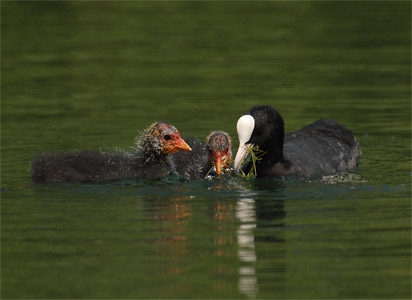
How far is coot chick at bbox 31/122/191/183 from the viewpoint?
11.3 meters

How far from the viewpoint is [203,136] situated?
548 inches

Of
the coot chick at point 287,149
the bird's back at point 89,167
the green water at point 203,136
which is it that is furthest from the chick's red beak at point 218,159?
the bird's back at point 89,167

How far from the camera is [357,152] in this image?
1278 cm

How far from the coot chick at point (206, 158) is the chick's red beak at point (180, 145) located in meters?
0.23

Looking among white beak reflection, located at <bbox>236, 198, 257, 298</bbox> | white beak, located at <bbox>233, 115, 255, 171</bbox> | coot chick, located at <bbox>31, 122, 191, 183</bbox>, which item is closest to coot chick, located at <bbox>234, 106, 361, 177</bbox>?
white beak, located at <bbox>233, 115, 255, 171</bbox>

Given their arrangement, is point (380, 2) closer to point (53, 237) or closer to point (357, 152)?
point (357, 152)

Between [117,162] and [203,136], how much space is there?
2.50m

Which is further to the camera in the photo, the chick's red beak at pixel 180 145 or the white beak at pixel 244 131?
the chick's red beak at pixel 180 145

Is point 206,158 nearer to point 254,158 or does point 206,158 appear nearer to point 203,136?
point 254,158

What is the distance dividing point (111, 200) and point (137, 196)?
34 cm

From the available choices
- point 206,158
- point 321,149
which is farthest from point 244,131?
point 321,149

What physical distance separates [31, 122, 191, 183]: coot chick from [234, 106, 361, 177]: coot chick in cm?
74

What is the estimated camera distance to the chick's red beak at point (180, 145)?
11.6m

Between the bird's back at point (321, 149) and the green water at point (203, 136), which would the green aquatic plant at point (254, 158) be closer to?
the green water at point (203, 136)
